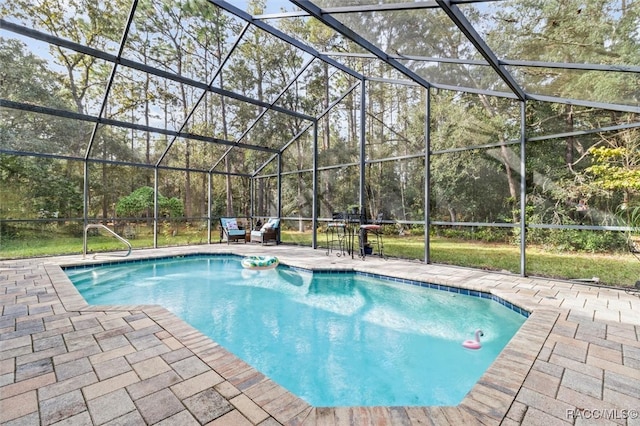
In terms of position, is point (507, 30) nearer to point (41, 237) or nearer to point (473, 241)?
point (473, 241)

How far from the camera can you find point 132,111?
1012 cm

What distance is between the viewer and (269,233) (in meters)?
9.69

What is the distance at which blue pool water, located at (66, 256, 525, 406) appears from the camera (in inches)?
105

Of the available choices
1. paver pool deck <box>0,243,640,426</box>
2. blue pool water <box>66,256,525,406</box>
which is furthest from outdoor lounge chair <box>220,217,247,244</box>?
paver pool deck <box>0,243,640,426</box>

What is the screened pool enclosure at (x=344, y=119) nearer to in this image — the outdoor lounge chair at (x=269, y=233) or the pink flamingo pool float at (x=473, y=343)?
the outdoor lounge chair at (x=269, y=233)

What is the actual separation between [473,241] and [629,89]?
11.2ft

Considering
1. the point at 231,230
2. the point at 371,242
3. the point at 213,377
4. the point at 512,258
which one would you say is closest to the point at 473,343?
the point at 213,377

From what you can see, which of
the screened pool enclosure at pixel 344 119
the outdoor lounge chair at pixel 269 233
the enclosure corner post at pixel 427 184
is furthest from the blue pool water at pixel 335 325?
the outdoor lounge chair at pixel 269 233

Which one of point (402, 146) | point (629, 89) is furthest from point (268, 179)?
point (629, 89)

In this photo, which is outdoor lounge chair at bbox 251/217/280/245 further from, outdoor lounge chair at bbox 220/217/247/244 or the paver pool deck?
the paver pool deck

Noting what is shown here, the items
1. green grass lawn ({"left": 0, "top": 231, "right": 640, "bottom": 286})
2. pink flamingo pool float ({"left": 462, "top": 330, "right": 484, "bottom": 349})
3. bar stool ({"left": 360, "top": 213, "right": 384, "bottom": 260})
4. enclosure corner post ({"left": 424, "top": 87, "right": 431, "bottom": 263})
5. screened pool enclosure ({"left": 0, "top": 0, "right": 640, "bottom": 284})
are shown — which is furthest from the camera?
bar stool ({"left": 360, "top": 213, "right": 384, "bottom": 260})

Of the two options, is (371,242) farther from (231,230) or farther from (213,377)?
(213,377)

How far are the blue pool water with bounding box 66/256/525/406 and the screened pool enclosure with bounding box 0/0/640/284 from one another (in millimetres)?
2111

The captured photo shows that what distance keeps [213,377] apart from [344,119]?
842cm
